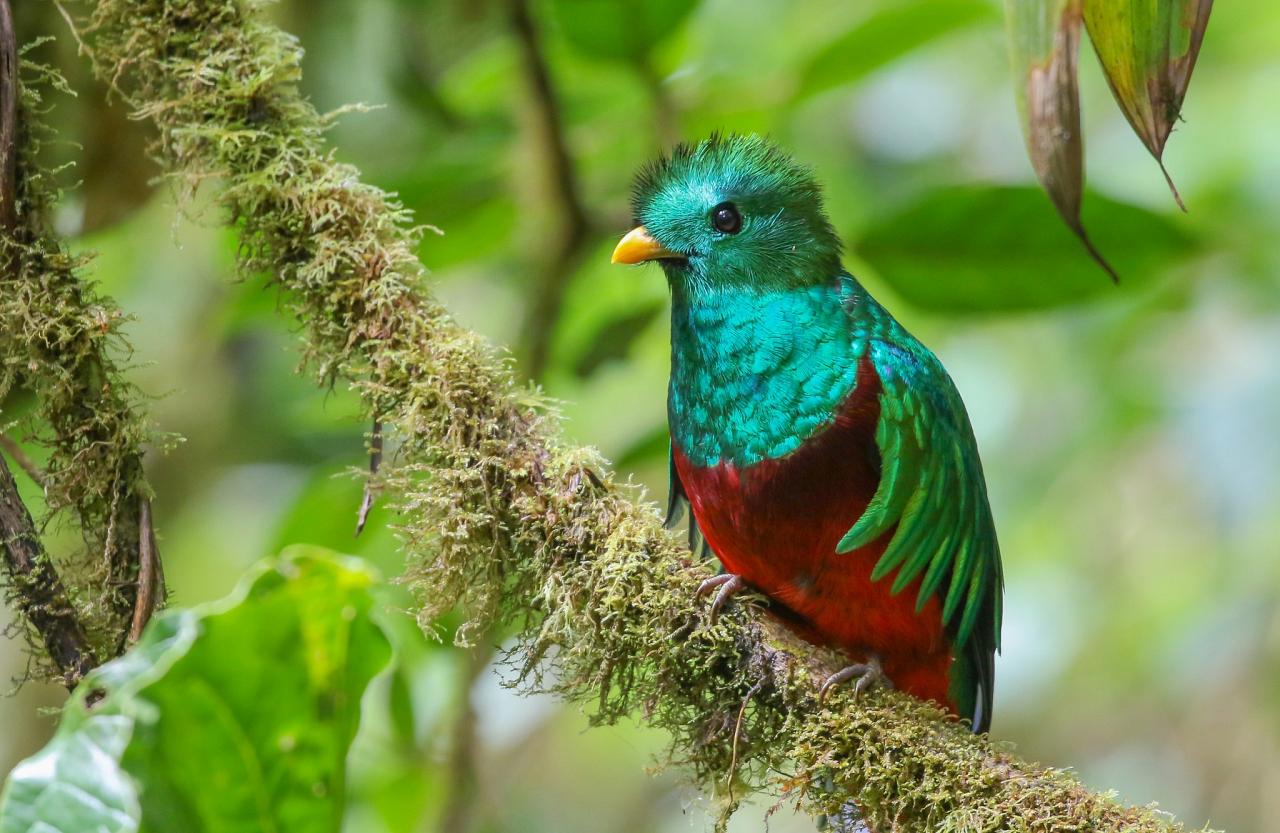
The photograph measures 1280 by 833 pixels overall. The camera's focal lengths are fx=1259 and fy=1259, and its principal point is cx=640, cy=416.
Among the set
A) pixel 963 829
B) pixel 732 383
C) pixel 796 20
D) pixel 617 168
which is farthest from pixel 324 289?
pixel 796 20

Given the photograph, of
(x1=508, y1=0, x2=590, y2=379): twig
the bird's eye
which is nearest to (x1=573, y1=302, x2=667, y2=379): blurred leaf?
(x1=508, y1=0, x2=590, y2=379): twig

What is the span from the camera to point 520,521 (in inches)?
78.8

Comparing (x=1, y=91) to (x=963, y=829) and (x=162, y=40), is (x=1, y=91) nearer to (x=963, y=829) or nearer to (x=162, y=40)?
(x=162, y=40)

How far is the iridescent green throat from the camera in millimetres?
2516

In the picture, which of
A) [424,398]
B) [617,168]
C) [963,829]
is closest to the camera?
[963,829]

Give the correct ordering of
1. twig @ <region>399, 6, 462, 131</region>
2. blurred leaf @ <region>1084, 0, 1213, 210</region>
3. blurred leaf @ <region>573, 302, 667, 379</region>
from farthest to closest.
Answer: twig @ <region>399, 6, 462, 131</region> → blurred leaf @ <region>573, 302, 667, 379</region> → blurred leaf @ <region>1084, 0, 1213, 210</region>

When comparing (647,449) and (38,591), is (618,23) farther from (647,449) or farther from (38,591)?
(38,591)

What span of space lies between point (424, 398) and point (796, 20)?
372 cm

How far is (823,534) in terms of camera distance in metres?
2.45

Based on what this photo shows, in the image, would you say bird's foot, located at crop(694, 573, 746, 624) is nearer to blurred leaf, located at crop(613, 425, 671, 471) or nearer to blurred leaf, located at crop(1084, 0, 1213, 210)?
blurred leaf, located at crop(613, 425, 671, 471)

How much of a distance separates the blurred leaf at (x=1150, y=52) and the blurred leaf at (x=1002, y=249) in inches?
44.7

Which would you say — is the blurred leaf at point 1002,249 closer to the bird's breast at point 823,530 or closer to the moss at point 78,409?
the bird's breast at point 823,530

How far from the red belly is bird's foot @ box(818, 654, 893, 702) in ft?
0.69

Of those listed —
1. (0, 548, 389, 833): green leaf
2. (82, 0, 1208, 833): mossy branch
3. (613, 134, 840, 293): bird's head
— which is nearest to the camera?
(0, 548, 389, 833): green leaf
